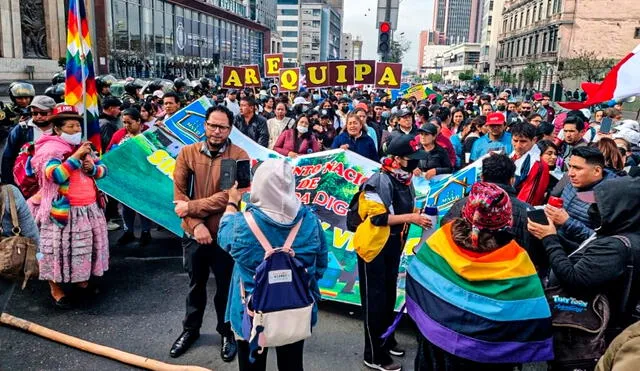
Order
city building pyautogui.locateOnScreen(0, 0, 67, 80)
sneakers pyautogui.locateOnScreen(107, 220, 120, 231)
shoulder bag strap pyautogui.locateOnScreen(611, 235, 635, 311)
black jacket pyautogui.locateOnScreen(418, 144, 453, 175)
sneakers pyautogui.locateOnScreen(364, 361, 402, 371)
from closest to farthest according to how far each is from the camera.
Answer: shoulder bag strap pyautogui.locateOnScreen(611, 235, 635, 311) → sneakers pyautogui.locateOnScreen(364, 361, 402, 371) → black jacket pyautogui.locateOnScreen(418, 144, 453, 175) → sneakers pyautogui.locateOnScreen(107, 220, 120, 231) → city building pyautogui.locateOnScreen(0, 0, 67, 80)

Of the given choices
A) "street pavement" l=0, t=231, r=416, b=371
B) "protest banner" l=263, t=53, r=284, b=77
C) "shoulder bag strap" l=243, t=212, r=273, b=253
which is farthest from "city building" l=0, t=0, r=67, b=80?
"shoulder bag strap" l=243, t=212, r=273, b=253

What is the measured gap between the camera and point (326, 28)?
12950 centimetres

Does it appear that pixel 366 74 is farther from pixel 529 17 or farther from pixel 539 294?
pixel 529 17

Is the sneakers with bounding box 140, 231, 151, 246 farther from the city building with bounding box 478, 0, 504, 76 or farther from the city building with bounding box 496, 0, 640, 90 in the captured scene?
the city building with bounding box 478, 0, 504, 76

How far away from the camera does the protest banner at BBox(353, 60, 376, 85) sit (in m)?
12.3

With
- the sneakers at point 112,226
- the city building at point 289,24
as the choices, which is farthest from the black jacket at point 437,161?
the city building at point 289,24

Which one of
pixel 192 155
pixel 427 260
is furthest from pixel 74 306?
pixel 427 260

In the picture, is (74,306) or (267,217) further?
(74,306)

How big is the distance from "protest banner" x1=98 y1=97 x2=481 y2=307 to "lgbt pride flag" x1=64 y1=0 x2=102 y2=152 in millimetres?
721

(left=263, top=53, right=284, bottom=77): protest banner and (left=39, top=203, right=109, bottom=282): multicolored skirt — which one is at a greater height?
(left=263, top=53, right=284, bottom=77): protest banner

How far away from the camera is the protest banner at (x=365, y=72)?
1226 centimetres

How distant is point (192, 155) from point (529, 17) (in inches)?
3086

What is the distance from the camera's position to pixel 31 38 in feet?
87.0

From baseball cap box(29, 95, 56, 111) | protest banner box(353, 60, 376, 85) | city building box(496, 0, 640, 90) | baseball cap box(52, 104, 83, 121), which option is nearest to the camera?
baseball cap box(52, 104, 83, 121)
